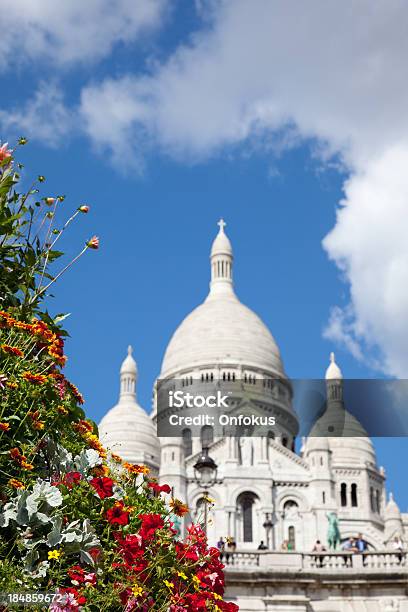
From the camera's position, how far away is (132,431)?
77.8 metres

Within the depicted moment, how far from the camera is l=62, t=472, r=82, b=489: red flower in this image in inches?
289

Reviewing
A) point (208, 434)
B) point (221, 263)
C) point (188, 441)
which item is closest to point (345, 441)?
point (208, 434)

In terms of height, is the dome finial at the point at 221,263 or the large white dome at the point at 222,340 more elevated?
the dome finial at the point at 221,263

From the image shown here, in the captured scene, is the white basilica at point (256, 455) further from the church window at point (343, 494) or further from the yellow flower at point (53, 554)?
the yellow flower at point (53, 554)

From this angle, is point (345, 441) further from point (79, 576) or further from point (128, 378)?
point (79, 576)

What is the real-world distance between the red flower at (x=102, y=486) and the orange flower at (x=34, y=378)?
76 cm

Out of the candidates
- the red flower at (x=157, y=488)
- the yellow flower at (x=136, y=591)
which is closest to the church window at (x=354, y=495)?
the red flower at (x=157, y=488)

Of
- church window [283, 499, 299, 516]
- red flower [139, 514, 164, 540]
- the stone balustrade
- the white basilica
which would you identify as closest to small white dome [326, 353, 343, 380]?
the white basilica

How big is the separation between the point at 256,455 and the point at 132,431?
1038 cm

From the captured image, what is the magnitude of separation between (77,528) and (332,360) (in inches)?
3304

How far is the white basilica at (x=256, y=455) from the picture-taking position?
68875 millimetres

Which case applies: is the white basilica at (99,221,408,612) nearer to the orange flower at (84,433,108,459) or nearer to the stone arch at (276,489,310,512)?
the stone arch at (276,489,310,512)

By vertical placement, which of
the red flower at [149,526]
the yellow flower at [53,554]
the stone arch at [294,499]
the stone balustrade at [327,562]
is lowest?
the yellow flower at [53,554]

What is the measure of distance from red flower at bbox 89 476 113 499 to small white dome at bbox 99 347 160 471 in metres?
66.3
